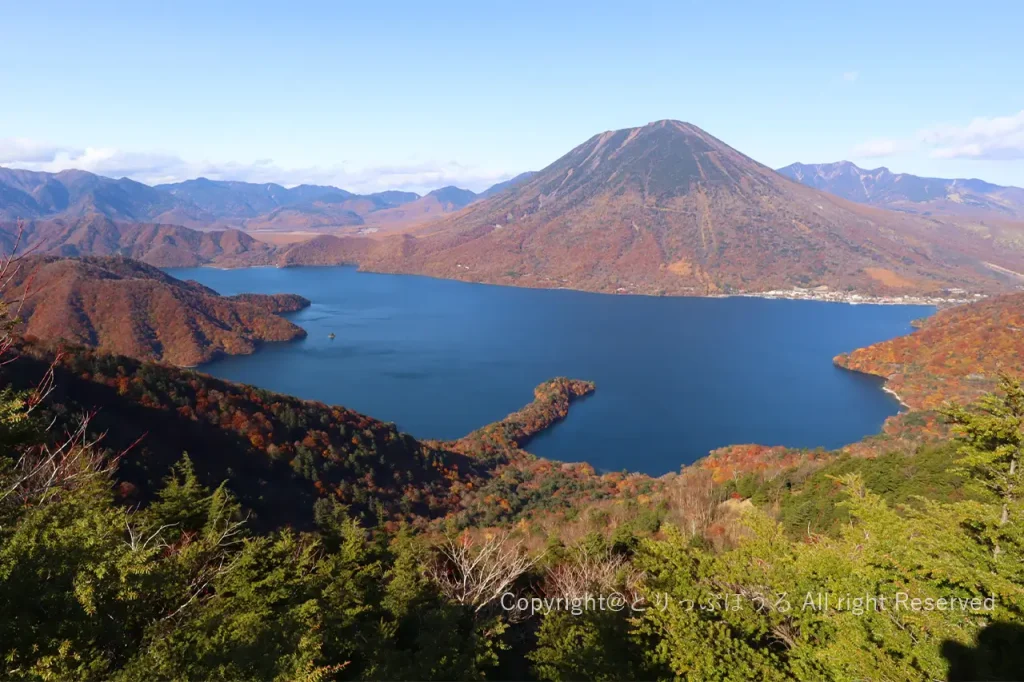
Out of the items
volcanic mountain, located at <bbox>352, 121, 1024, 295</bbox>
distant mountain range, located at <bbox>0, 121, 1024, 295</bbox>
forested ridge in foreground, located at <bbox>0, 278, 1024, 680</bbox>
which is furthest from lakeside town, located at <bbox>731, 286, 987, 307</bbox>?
forested ridge in foreground, located at <bbox>0, 278, 1024, 680</bbox>

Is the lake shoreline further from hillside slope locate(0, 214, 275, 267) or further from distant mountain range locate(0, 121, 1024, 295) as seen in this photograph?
hillside slope locate(0, 214, 275, 267)

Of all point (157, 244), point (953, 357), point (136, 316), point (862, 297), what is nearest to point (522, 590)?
point (953, 357)

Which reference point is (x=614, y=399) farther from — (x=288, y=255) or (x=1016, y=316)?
(x=288, y=255)

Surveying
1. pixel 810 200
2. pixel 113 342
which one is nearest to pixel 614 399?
pixel 113 342

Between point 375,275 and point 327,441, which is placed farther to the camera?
point 375,275

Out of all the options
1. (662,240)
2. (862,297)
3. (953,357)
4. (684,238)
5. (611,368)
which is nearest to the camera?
(953,357)

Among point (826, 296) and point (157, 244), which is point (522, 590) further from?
point (157, 244)

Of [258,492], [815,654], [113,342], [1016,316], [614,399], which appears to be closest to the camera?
[815,654]

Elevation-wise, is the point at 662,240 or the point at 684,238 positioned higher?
the point at 684,238
